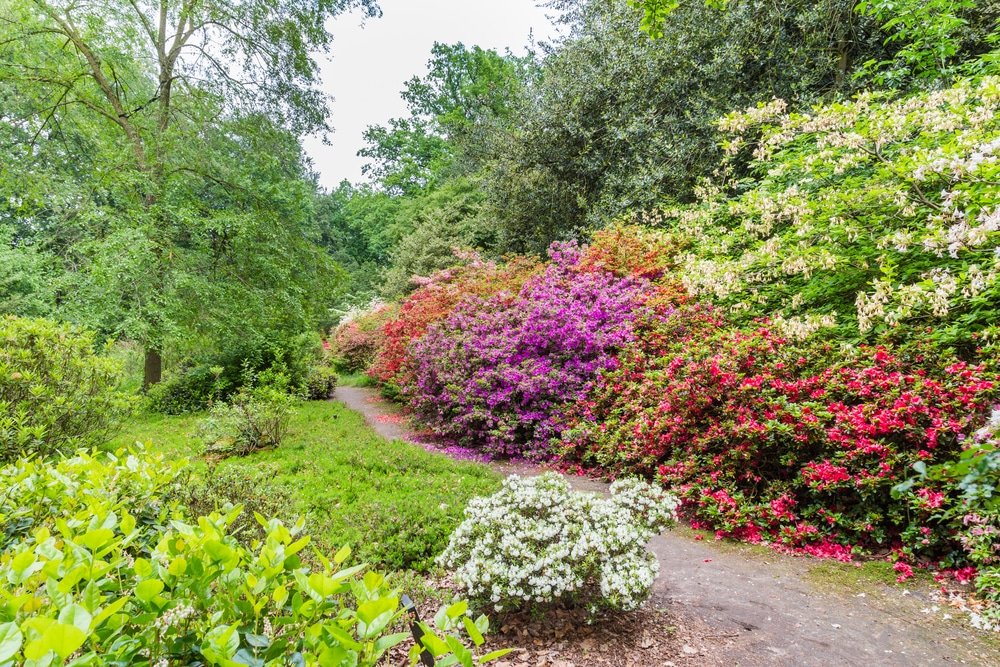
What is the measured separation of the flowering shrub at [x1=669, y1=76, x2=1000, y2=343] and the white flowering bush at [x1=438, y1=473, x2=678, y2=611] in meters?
2.54

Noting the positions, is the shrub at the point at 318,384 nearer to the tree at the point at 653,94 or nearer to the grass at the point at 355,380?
the grass at the point at 355,380

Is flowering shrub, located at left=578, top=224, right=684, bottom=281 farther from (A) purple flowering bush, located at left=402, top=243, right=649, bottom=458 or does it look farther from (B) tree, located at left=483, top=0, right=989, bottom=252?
(B) tree, located at left=483, top=0, right=989, bottom=252

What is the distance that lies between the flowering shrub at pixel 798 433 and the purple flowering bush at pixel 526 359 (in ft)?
3.48

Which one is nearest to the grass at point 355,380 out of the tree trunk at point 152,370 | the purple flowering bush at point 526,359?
the tree trunk at point 152,370

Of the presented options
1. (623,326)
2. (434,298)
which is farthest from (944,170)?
(434,298)

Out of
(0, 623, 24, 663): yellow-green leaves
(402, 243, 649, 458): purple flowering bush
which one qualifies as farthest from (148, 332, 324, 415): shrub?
(0, 623, 24, 663): yellow-green leaves

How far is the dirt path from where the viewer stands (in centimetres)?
235

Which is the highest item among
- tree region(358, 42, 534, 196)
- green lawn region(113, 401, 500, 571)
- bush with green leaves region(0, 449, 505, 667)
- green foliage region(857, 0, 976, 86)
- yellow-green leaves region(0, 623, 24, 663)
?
tree region(358, 42, 534, 196)

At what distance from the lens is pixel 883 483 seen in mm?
3342

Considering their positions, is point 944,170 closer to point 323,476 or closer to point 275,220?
point 323,476

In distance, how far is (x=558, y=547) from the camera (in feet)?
8.40

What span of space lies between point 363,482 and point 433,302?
18.7 ft

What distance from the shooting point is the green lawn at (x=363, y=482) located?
3471mm

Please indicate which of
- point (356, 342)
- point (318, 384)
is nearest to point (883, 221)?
point (318, 384)
